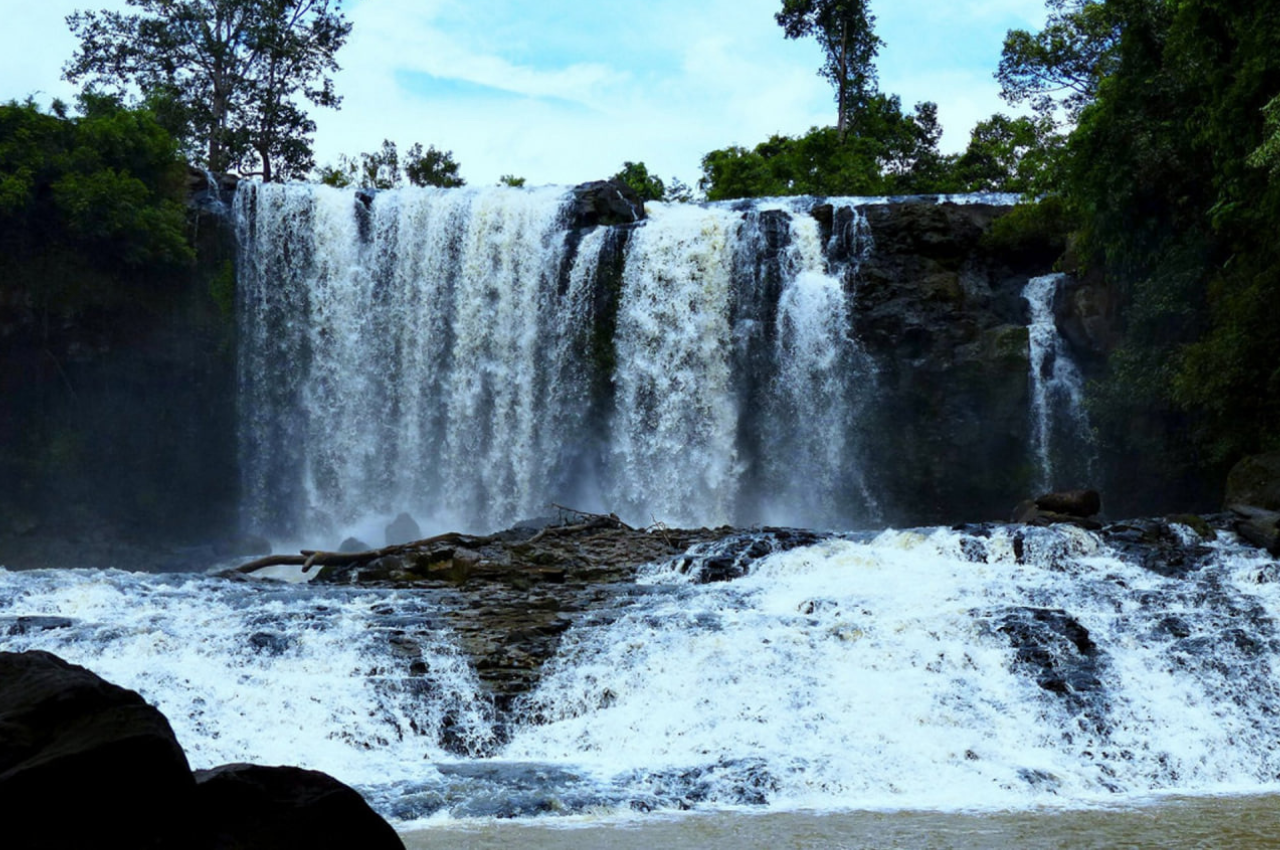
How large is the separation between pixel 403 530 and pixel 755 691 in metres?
15.8

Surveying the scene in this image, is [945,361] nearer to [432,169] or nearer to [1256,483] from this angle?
[1256,483]

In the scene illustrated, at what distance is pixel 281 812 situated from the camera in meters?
4.98

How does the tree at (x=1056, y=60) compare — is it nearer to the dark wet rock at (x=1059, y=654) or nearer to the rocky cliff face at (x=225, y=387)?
the rocky cliff face at (x=225, y=387)

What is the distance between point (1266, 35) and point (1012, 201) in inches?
388

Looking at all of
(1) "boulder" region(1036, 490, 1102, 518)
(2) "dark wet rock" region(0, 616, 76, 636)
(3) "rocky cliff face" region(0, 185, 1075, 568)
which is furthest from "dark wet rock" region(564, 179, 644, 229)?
(2) "dark wet rock" region(0, 616, 76, 636)

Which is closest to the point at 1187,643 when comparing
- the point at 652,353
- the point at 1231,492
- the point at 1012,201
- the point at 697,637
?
the point at 697,637

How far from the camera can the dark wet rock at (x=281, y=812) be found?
194 inches

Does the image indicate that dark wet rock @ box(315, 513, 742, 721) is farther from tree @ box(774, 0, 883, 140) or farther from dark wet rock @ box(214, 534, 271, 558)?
tree @ box(774, 0, 883, 140)

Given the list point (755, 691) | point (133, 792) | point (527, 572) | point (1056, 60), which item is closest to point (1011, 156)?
point (1056, 60)

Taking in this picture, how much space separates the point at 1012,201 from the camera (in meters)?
29.4

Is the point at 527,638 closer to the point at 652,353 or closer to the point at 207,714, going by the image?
the point at 207,714

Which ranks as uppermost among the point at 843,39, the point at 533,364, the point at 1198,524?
the point at 843,39

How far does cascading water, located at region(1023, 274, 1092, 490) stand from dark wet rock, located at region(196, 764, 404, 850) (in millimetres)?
22547

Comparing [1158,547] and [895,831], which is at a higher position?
[1158,547]
